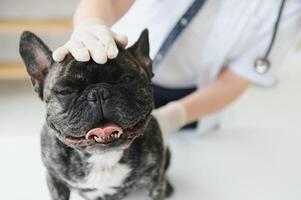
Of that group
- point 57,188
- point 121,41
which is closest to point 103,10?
point 121,41

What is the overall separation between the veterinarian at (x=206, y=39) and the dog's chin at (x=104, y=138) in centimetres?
27

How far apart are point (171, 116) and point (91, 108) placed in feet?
1.24

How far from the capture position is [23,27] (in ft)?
4.07

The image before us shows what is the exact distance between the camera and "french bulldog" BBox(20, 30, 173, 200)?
1.82ft

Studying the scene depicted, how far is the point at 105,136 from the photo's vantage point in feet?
1.86

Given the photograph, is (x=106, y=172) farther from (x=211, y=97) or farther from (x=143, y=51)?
(x=211, y=97)

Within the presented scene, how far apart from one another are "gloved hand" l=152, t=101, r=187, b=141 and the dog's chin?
270mm

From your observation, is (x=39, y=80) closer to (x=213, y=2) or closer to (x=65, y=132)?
(x=65, y=132)

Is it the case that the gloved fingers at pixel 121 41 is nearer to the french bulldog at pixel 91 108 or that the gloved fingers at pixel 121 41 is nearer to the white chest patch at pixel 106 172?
the french bulldog at pixel 91 108

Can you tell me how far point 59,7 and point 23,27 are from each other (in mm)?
126

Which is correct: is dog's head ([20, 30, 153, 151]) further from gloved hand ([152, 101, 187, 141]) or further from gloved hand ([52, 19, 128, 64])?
gloved hand ([152, 101, 187, 141])

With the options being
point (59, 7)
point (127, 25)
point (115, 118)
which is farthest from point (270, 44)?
point (59, 7)

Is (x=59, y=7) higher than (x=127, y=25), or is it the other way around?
(x=127, y=25)

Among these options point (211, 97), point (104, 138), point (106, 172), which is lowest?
point (211, 97)
